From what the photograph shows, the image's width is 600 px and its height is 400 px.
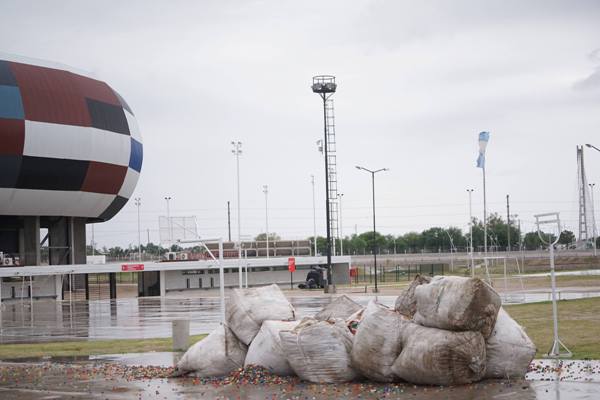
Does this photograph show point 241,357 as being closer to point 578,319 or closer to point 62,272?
point 578,319

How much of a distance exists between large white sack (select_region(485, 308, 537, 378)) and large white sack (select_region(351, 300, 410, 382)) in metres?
1.30

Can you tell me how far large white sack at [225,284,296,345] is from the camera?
1453 centimetres

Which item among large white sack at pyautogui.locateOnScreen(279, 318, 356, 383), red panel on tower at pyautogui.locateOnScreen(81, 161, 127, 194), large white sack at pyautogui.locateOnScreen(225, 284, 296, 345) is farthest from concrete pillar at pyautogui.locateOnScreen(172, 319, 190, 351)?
red panel on tower at pyautogui.locateOnScreen(81, 161, 127, 194)

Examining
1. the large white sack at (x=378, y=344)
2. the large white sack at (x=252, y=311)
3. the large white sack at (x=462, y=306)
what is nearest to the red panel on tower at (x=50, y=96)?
the large white sack at (x=252, y=311)

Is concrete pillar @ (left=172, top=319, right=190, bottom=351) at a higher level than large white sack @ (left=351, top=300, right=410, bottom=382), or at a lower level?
lower

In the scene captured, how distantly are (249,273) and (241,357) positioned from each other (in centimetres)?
5328

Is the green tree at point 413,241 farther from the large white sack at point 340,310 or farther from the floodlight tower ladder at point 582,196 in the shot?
the large white sack at point 340,310

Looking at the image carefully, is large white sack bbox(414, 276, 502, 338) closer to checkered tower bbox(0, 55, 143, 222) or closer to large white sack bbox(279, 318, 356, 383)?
large white sack bbox(279, 318, 356, 383)

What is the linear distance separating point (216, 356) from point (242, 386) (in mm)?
1294

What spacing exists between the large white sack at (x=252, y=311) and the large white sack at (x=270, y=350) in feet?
1.01

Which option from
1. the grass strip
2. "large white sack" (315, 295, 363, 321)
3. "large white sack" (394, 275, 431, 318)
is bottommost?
the grass strip

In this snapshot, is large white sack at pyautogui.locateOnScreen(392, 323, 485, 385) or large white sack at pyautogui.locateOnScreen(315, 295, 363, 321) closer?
large white sack at pyautogui.locateOnScreen(392, 323, 485, 385)

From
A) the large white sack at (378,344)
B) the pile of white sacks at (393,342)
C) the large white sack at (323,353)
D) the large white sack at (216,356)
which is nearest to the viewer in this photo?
the pile of white sacks at (393,342)

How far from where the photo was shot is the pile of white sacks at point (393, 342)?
1178 cm
